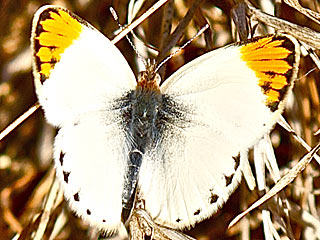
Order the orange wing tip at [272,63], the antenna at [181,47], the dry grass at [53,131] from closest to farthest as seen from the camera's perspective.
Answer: the orange wing tip at [272,63], the antenna at [181,47], the dry grass at [53,131]

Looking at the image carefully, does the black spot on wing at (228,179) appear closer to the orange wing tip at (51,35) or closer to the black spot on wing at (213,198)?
the black spot on wing at (213,198)

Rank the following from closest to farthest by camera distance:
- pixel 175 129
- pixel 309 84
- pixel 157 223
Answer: pixel 157 223 < pixel 175 129 < pixel 309 84

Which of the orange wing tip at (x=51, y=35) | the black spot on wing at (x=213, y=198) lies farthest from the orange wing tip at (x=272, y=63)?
the orange wing tip at (x=51, y=35)

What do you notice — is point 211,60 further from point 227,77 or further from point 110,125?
point 110,125

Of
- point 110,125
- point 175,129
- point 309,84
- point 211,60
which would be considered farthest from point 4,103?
point 309,84

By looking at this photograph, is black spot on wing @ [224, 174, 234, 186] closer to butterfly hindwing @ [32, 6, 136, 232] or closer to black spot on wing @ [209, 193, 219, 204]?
black spot on wing @ [209, 193, 219, 204]

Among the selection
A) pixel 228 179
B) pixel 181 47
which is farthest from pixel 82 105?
pixel 228 179
